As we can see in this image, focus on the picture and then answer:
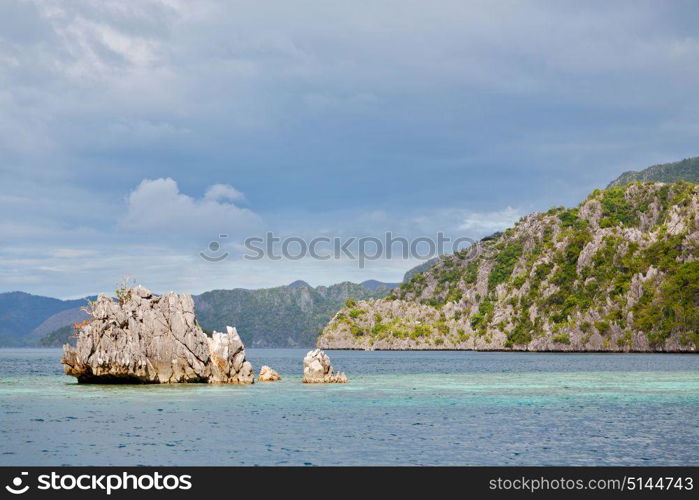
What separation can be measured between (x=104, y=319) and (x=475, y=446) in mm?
56220

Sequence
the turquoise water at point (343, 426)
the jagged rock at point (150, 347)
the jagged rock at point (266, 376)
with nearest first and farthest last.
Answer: the turquoise water at point (343, 426), the jagged rock at point (150, 347), the jagged rock at point (266, 376)

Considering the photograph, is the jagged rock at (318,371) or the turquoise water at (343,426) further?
the jagged rock at (318,371)

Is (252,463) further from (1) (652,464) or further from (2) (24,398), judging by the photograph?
(2) (24,398)

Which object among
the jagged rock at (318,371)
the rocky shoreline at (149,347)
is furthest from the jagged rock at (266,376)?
the rocky shoreline at (149,347)

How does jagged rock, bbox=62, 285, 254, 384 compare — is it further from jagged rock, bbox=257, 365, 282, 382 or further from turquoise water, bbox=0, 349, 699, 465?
jagged rock, bbox=257, 365, 282, 382

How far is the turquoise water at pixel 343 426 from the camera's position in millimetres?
37531

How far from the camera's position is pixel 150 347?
8400 cm

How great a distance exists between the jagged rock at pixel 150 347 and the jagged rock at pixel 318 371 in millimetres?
8273

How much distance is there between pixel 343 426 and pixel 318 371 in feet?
145

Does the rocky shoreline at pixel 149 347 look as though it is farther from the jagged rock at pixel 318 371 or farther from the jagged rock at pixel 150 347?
the jagged rock at pixel 318 371

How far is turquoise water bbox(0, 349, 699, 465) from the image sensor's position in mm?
37531

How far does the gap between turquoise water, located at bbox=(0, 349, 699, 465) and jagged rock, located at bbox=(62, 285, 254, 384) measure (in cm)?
471

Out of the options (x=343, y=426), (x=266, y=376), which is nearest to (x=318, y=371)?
(x=266, y=376)

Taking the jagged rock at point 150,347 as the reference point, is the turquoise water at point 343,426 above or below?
below
